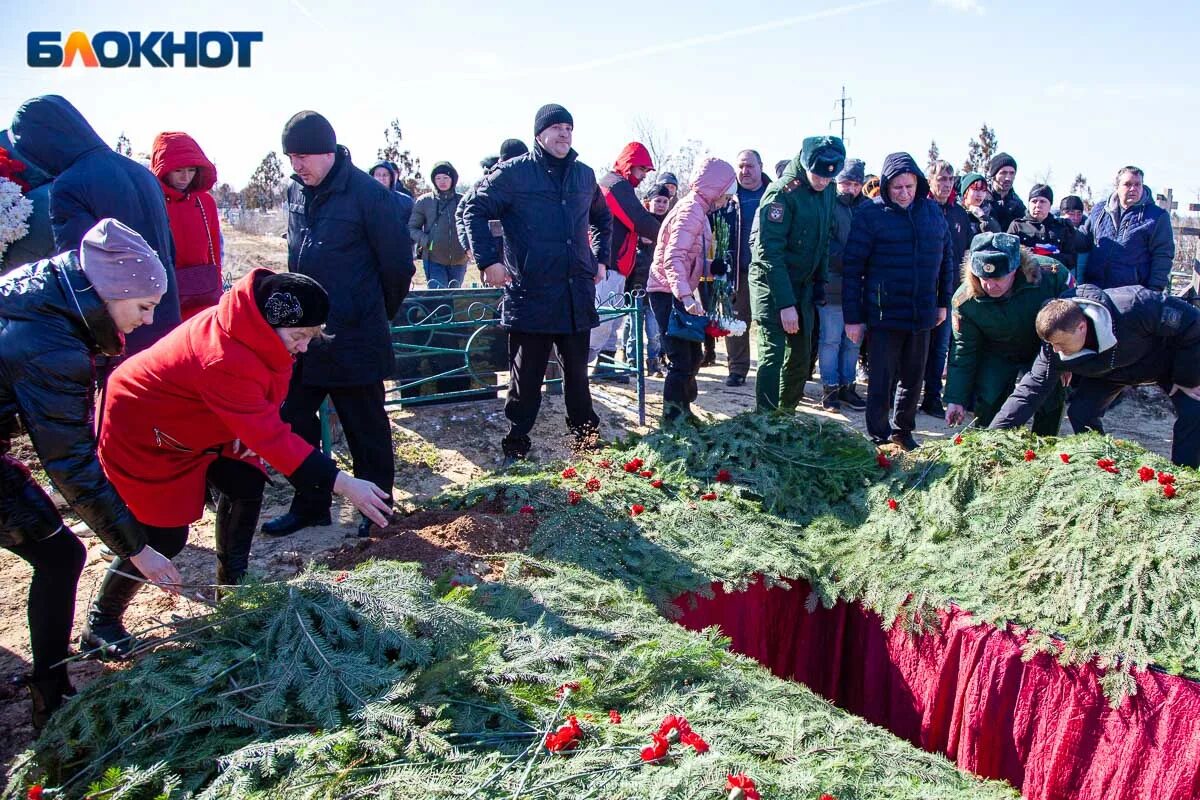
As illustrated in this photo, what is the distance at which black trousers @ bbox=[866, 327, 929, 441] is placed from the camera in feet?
18.4

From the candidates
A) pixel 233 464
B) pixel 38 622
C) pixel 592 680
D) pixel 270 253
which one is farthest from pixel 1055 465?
pixel 270 253

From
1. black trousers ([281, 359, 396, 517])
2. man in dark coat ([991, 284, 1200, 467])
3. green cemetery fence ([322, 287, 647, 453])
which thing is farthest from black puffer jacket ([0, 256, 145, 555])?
man in dark coat ([991, 284, 1200, 467])

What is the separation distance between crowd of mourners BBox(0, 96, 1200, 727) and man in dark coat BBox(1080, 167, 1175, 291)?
0.06 feet

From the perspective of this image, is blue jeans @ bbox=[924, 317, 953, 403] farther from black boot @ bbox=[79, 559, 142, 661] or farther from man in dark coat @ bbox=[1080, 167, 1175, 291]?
black boot @ bbox=[79, 559, 142, 661]

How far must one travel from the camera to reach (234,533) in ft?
11.0

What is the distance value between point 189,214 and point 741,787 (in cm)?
412

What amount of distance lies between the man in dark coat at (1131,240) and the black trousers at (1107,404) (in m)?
2.93

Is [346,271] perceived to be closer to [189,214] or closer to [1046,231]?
[189,214]

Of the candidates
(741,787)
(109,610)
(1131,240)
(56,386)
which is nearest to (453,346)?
(109,610)

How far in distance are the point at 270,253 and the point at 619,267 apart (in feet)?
57.5

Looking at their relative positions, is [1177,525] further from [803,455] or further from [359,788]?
[359,788]

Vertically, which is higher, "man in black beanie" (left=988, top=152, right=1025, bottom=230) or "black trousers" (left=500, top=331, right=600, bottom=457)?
"man in black beanie" (left=988, top=152, right=1025, bottom=230)

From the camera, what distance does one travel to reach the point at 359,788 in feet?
6.26

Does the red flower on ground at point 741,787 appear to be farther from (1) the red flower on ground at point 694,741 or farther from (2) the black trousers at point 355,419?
(2) the black trousers at point 355,419
